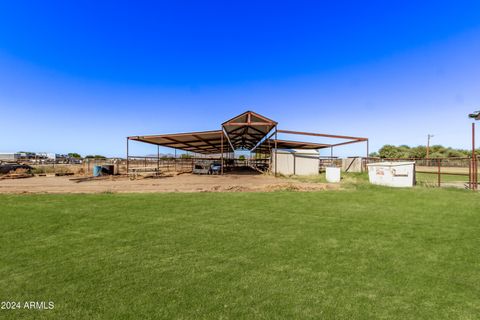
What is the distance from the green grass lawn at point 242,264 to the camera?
224 cm

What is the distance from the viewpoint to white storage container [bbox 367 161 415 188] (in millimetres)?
11602

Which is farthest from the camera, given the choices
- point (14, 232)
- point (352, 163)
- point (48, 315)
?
point (352, 163)

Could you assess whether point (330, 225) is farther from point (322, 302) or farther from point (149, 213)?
point (149, 213)

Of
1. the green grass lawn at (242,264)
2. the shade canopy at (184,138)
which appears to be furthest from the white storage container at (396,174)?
the shade canopy at (184,138)

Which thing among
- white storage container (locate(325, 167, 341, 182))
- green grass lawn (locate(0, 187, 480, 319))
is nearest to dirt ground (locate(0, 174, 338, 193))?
white storage container (locate(325, 167, 341, 182))

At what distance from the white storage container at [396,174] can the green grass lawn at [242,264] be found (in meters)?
6.43

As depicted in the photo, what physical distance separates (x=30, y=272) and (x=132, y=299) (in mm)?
1753

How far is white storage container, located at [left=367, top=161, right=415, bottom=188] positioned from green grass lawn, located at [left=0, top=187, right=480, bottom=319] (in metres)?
6.43

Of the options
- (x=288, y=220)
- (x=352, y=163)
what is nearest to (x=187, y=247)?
(x=288, y=220)

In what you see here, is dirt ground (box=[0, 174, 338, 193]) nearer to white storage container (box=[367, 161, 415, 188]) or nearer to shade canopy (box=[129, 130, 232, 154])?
white storage container (box=[367, 161, 415, 188])

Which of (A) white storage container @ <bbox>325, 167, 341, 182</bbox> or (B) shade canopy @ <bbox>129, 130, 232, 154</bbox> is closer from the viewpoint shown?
(A) white storage container @ <bbox>325, 167, 341, 182</bbox>

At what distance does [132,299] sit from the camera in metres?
2.34

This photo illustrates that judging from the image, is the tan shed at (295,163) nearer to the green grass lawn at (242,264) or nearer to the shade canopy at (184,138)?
the shade canopy at (184,138)

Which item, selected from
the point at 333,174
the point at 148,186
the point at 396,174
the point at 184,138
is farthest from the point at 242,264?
the point at 184,138
